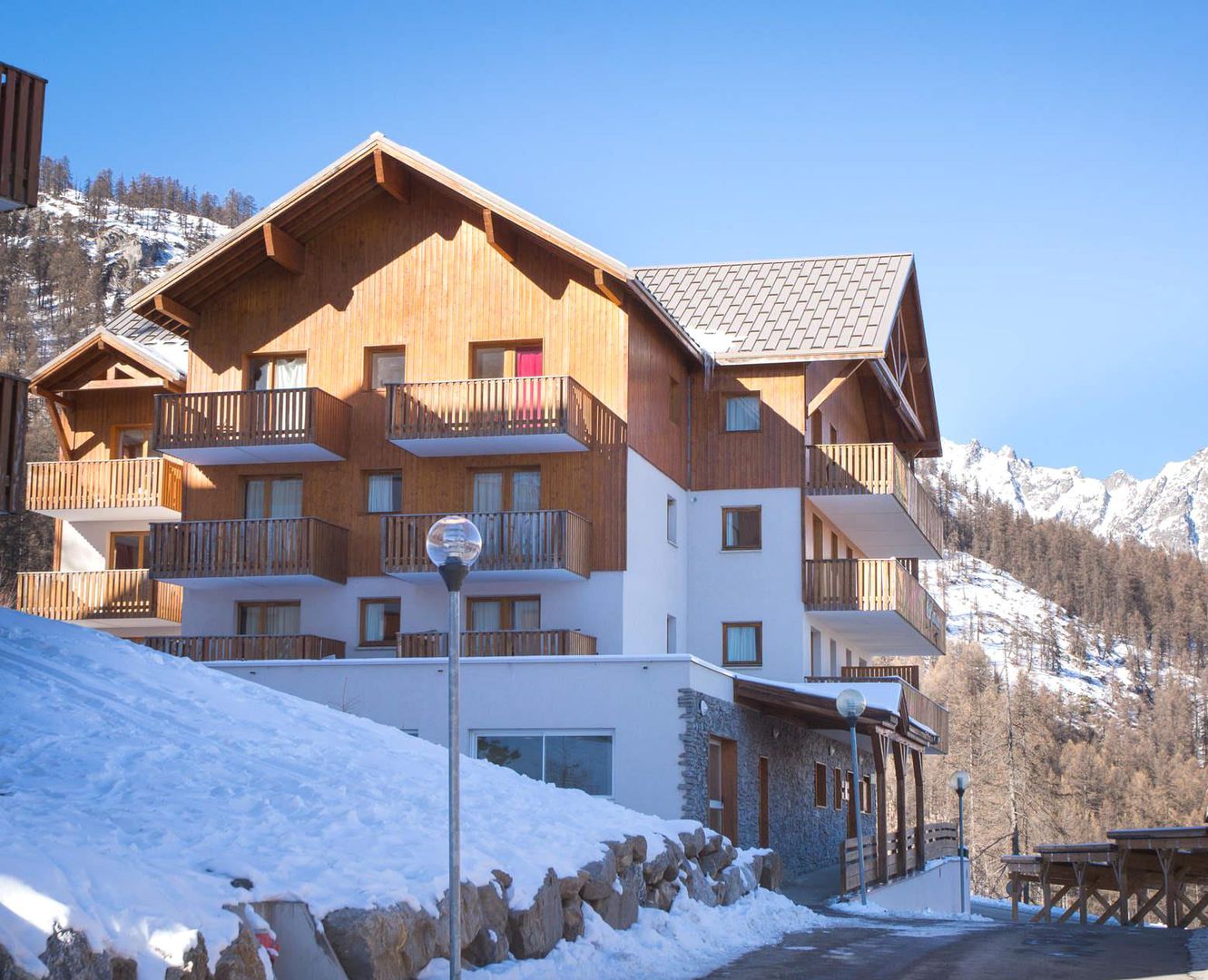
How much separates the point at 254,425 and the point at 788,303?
11793mm

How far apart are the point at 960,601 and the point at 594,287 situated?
169m

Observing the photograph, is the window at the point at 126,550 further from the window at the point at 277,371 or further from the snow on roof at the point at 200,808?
the snow on roof at the point at 200,808

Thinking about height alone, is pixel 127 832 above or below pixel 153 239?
below

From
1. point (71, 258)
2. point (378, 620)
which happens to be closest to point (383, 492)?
point (378, 620)

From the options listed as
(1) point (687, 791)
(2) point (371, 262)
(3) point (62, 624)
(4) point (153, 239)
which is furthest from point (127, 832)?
(4) point (153, 239)

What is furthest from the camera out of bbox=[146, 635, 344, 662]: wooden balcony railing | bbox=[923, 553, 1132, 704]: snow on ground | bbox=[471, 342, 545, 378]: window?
bbox=[923, 553, 1132, 704]: snow on ground

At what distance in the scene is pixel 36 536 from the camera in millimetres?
61812

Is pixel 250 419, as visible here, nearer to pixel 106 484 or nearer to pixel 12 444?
pixel 106 484

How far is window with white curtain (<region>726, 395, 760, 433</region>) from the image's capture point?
33.3 m

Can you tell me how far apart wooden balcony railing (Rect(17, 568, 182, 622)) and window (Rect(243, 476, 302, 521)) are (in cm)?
264

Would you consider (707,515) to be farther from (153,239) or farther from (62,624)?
(153,239)

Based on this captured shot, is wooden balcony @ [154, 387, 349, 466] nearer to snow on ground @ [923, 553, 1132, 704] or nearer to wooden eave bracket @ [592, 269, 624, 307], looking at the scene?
wooden eave bracket @ [592, 269, 624, 307]

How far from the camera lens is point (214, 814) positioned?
10.9 m

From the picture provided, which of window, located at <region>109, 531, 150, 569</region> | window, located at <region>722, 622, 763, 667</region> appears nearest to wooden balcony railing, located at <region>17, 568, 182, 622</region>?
window, located at <region>109, 531, 150, 569</region>
